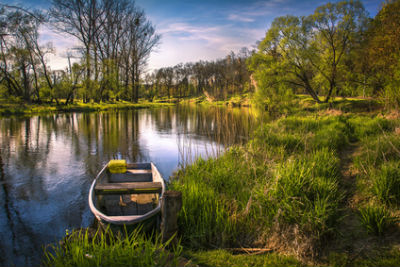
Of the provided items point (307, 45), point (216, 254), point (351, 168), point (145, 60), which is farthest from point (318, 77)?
point (145, 60)

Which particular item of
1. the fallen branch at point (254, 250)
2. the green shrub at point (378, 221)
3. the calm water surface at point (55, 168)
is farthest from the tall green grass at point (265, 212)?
the calm water surface at point (55, 168)

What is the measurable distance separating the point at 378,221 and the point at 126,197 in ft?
16.8

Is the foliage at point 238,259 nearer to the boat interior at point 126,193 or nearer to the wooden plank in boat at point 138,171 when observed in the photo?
the boat interior at point 126,193

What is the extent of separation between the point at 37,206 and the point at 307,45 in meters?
24.9

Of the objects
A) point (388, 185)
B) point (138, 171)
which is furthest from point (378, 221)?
point (138, 171)

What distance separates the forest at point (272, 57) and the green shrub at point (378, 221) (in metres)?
5.02

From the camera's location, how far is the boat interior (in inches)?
207

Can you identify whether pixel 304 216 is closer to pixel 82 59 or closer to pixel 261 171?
pixel 261 171

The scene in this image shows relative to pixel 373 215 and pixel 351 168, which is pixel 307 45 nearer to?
pixel 351 168

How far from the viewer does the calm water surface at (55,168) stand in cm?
507

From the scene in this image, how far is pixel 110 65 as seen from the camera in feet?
130

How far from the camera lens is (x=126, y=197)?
625cm

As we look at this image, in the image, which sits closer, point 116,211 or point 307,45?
point 116,211

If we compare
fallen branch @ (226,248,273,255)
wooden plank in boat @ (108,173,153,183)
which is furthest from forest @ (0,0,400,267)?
wooden plank in boat @ (108,173,153,183)
